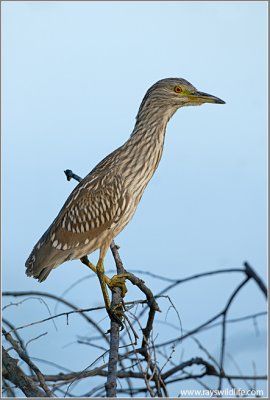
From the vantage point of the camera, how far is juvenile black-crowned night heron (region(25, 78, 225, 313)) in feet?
11.0

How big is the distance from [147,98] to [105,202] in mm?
645

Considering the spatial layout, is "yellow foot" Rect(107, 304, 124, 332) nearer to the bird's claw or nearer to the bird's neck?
the bird's claw

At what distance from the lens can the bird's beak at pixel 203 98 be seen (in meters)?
3.46

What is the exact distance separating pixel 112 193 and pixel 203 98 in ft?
2.33

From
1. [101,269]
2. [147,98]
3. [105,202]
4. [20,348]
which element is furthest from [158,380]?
[147,98]

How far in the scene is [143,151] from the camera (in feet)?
11.3

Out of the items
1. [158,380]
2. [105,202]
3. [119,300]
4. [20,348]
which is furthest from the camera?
[105,202]

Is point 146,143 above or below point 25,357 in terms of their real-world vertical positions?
above

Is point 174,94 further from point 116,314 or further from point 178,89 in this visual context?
point 116,314

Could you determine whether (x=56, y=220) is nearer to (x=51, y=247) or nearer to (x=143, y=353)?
(x=51, y=247)

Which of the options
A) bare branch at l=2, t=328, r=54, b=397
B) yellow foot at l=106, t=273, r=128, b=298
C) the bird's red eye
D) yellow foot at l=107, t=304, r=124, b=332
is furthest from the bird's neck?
bare branch at l=2, t=328, r=54, b=397

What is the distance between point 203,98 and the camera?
347cm

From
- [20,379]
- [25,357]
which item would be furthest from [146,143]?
[20,379]

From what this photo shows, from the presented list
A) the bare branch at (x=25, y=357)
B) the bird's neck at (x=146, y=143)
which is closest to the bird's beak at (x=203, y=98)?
the bird's neck at (x=146, y=143)
